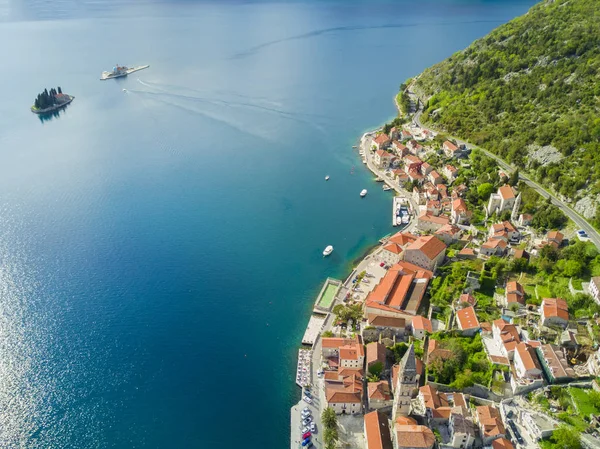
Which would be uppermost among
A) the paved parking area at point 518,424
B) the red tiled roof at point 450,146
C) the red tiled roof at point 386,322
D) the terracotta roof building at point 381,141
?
the red tiled roof at point 450,146

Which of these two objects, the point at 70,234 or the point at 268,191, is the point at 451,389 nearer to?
the point at 268,191

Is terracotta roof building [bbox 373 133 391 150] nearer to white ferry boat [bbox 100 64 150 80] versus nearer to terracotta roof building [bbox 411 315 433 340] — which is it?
terracotta roof building [bbox 411 315 433 340]

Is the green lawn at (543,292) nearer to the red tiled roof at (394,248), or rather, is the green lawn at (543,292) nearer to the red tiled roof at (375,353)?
the red tiled roof at (394,248)

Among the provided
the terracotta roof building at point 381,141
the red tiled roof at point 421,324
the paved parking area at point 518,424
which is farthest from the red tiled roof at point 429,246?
the terracotta roof building at point 381,141

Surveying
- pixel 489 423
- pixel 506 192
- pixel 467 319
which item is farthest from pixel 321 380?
pixel 506 192

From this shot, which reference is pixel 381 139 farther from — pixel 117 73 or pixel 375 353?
pixel 117 73
